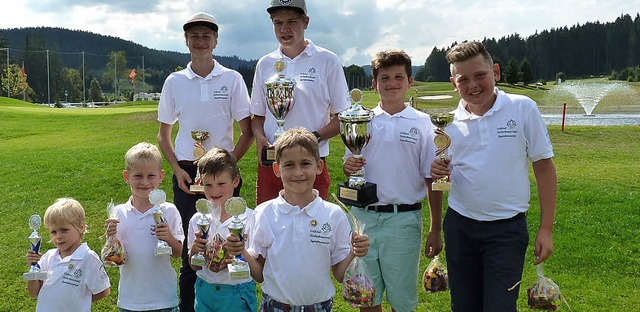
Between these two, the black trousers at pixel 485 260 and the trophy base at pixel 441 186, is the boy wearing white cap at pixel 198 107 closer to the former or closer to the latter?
the trophy base at pixel 441 186

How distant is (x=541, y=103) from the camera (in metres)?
41.2

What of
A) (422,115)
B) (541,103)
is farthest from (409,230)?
(541,103)

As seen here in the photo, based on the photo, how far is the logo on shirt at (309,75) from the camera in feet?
12.9

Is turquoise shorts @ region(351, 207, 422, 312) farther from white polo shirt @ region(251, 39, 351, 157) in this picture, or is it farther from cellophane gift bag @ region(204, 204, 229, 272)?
cellophane gift bag @ region(204, 204, 229, 272)

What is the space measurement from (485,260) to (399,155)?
869 millimetres

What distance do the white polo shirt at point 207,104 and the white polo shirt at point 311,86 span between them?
246mm

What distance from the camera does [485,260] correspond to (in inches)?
128

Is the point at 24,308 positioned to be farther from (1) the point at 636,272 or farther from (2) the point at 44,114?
(2) the point at 44,114

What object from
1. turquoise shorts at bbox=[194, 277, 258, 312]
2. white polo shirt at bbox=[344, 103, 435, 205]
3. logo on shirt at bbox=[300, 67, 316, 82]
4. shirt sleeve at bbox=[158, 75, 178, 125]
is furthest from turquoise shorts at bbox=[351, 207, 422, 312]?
shirt sleeve at bbox=[158, 75, 178, 125]

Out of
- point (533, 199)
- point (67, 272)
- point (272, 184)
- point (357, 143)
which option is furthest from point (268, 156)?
point (533, 199)

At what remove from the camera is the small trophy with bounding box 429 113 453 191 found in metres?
3.29

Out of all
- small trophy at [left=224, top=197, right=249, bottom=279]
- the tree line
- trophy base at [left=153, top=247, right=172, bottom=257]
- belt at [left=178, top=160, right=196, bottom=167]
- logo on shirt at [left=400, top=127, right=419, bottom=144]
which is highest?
the tree line

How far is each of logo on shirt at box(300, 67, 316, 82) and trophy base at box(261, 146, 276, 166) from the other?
1.96ft

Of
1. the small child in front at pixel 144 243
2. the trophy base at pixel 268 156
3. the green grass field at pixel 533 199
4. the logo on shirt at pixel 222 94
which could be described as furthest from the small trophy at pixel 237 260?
the green grass field at pixel 533 199
